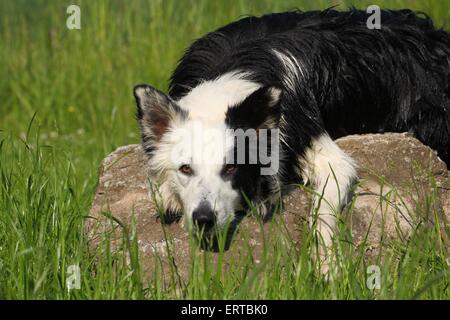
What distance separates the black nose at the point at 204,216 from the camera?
520 cm

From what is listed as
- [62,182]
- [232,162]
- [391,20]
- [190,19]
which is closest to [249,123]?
[232,162]

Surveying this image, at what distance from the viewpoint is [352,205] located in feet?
17.9

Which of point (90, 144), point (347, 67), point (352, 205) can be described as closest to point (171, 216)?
point (352, 205)

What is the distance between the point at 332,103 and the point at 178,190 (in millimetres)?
1368

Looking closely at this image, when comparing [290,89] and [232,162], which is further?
[290,89]

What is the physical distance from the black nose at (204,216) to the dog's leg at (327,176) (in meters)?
0.66

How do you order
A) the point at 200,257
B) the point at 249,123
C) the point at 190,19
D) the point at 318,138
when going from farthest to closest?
the point at 190,19
the point at 318,138
the point at 249,123
the point at 200,257

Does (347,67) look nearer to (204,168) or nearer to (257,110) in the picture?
(257,110)

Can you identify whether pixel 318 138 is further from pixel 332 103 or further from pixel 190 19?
pixel 190 19

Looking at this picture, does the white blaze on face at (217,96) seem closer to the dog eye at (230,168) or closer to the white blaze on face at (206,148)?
the white blaze on face at (206,148)

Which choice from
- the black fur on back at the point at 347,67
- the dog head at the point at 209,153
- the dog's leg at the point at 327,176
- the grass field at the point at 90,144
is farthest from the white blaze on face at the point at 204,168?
the black fur on back at the point at 347,67

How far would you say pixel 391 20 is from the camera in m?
7.03

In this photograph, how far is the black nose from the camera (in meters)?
5.20

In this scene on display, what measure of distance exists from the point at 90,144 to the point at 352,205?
15.1ft
